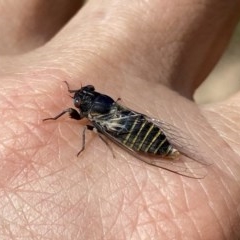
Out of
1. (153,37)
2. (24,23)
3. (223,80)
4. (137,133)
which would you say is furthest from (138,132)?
(223,80)

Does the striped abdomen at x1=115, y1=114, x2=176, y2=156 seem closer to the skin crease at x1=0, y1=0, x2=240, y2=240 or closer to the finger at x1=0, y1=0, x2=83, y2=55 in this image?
the skin crease at x1=0, y1=0, x2=240, y2=240

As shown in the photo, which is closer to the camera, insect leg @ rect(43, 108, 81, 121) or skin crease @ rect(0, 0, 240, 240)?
skin crease @ rect(0, 0, 240, 240)

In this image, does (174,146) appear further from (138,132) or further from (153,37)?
(153,37)

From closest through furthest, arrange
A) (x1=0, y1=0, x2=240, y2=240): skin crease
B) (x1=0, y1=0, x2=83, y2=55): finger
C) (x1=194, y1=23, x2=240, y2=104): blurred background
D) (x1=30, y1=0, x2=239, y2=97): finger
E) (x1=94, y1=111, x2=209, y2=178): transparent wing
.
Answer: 1. (x1=0, y1=0, x2=240, y2=240): skin crease
2. (x1=94, y1=111, x2=209, y2=178): transparent wing
3. (x1=30, y1=0, x2=239, y2=97): finger
4. (x1=0, y1=0, x2=83, y2=55): finger
5. (x1=194, y1=23, x2=240, y2=104): blurred background

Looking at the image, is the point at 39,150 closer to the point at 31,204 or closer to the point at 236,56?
the point at 31,204

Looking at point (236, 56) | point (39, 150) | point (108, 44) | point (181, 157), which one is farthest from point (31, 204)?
point (236, 56)

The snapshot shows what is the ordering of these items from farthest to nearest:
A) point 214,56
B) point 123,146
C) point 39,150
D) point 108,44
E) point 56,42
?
point 214,56 < point 56,42 < point 108,44 < point 123,146 < point 39,150

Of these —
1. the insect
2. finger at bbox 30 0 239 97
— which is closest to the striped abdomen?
the insect
